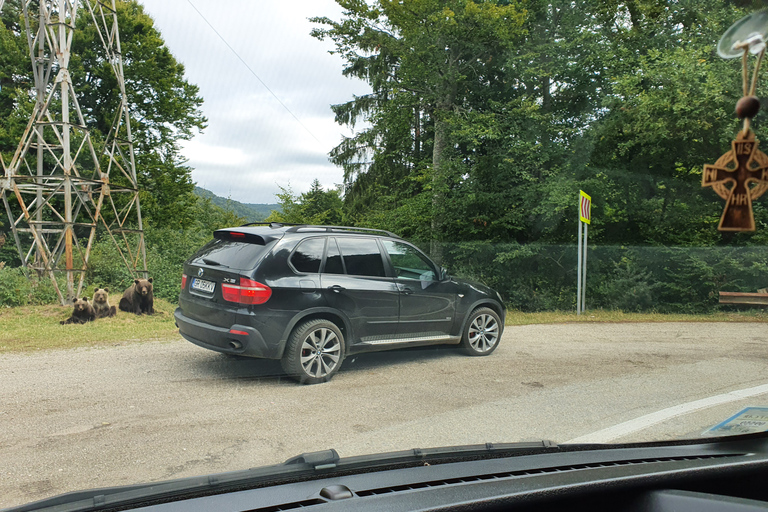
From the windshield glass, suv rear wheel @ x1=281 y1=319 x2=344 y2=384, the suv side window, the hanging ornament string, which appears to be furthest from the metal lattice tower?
the hanging ornament string

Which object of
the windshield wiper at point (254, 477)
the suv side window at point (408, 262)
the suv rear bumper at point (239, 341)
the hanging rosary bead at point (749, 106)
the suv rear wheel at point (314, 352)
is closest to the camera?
the hanging rosary bead at point (749, 106)

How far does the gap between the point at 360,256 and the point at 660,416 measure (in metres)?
2.92

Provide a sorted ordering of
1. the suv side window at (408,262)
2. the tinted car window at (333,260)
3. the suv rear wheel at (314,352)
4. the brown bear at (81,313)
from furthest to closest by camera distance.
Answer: the brown bear at (81,313)
the suv side window at (408,262)
the tinted car window at (333,260)
the suv rear wheel at (314,352)

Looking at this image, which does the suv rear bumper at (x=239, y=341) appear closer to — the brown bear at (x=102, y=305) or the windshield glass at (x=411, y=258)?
the windshield glass at (x=411, y=258)

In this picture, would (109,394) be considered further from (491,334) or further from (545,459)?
(491,334)

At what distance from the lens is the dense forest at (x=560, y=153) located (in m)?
1.21

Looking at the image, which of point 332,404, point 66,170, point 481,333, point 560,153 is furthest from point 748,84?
point 66,170

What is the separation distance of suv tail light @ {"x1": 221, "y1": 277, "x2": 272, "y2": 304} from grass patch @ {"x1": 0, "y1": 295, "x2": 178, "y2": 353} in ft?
8.87

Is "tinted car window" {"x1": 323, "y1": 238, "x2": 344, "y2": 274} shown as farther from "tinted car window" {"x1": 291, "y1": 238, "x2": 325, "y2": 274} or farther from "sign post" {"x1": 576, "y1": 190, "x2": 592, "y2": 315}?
"sign post" {"x1": 576, "y1": 190, "x2": 592, "y2": 315}

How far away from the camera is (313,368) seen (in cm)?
432

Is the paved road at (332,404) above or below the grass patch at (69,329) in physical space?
above

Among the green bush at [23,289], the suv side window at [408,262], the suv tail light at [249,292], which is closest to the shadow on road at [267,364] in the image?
the suv tail light at [249,292]

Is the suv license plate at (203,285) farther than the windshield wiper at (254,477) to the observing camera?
Yes

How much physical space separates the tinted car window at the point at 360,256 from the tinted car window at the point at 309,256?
21 centimetres
